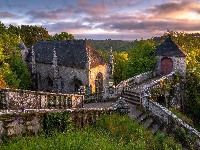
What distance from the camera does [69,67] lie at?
103 feet

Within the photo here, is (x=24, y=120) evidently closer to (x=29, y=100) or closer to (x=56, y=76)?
(x=29, y=100)

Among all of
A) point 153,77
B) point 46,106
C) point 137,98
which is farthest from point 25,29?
point 46,106

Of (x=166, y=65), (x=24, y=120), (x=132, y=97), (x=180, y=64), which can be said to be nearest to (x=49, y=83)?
(x=132, y=97)

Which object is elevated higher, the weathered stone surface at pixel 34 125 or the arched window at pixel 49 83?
the weathered stone surface at pixel 34 125

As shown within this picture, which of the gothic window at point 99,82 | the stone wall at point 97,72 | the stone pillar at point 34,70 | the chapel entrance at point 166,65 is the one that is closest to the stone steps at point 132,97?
the stone wall at point 97,72

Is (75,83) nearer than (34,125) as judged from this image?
No

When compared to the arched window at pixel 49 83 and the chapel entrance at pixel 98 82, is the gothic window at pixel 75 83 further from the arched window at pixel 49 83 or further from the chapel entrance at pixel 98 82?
the arched window at pixel 49 83

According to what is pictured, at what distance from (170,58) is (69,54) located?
48.7 ft

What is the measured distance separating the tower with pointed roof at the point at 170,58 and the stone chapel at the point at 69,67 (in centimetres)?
707

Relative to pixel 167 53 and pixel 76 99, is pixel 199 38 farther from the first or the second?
pixel 76 99

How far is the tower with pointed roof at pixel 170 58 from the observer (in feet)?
94.8

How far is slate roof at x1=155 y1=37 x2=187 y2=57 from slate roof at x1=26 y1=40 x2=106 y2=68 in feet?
27.5

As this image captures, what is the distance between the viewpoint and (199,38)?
1981 inches

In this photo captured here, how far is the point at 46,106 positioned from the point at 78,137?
385cm
